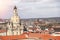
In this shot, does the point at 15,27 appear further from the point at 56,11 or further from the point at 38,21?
the point at 56,11

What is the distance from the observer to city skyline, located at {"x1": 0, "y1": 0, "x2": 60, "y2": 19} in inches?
95.7

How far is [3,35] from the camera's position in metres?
2.38

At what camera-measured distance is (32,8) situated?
2449 millimetres

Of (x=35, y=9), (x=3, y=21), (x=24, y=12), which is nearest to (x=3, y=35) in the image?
(x=3, y=21)

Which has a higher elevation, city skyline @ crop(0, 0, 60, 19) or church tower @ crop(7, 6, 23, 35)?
city skyline @ crop(0, 0, 60, 19)

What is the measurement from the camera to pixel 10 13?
2.41 m

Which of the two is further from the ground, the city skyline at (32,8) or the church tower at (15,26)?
the city skyline at (32,8)

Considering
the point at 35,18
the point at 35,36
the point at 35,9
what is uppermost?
the point at 35,9

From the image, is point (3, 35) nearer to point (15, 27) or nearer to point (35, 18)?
point (15, 27)

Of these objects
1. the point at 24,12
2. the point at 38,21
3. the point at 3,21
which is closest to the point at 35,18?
the point at 38,21

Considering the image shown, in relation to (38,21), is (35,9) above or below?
above

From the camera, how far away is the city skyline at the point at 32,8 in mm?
2430

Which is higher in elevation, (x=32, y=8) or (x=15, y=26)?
(x=32, y=8)

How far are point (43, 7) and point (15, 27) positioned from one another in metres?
0.62
